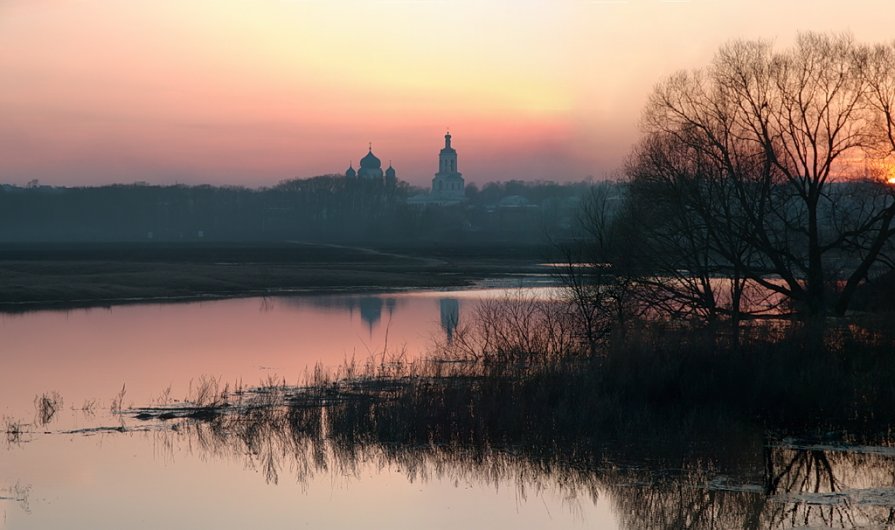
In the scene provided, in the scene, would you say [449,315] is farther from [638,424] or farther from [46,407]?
[638,424]

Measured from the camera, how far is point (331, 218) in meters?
185

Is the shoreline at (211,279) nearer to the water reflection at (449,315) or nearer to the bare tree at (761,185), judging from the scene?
the water reflection at (449,315)

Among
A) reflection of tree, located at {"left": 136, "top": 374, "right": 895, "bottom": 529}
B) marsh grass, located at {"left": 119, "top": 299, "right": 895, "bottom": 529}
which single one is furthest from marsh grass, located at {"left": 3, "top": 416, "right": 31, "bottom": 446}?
reflection of tree, located at {"left": 136, "top": 374, "right": 895, "bottom": 529}

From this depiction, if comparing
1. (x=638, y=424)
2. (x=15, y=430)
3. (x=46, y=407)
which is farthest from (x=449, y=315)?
(x=15, y=430)

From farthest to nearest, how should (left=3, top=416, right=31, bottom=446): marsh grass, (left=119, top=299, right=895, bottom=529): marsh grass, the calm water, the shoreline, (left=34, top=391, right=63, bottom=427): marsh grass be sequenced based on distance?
the shoreline, (left=34, top=391, right=63, bottom=427): marsh grass, (left=3, top=416, right=31, bottom=446): marsh grass, (left=119, top=299, right=895, bottom=529): marsh grass, the calm water

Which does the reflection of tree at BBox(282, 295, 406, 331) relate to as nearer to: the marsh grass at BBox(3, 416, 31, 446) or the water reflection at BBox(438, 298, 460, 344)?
the water reflection at BBox(438, 298, 460, 344)

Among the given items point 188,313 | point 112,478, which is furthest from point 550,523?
point 188,313

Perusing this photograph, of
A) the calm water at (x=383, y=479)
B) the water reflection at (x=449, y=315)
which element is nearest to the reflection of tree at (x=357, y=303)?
the water reflection at (x=449, y=315)

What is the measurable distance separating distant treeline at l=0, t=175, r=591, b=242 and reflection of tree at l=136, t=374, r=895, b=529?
452ft

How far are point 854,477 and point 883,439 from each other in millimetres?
2699

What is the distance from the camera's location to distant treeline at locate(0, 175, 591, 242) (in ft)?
551

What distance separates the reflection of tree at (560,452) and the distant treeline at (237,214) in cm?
13762

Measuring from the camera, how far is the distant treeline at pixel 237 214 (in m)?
168

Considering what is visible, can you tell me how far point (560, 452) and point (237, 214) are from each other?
175864 millimetres
